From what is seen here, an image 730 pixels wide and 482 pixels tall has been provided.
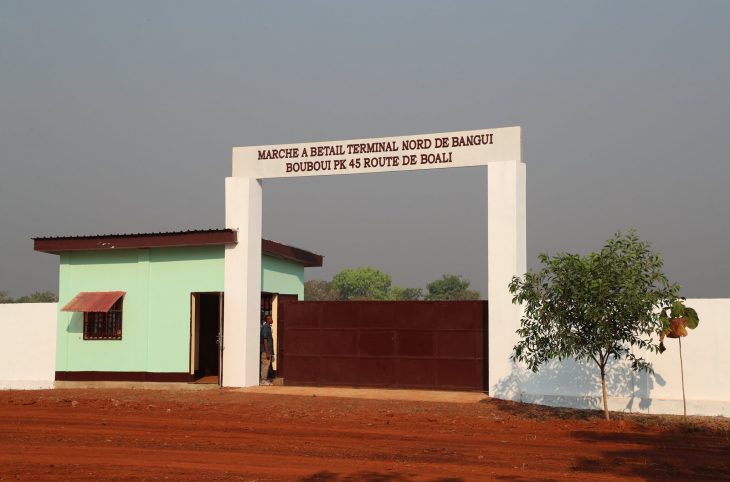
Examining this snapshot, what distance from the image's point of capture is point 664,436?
46.4 ft

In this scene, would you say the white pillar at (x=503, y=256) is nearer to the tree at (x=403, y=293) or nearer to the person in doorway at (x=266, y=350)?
the person in doorway at (x=266, y=350)

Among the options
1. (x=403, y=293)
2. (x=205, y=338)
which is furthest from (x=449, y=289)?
(x=205, y=338)

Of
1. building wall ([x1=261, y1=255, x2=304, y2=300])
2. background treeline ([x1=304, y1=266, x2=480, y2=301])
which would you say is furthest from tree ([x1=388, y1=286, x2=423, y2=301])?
building wall ([x1=261, y1=255, x2=304, y2=300])

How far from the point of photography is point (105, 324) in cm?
2283

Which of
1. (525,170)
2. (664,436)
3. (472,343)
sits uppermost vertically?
(525,170)

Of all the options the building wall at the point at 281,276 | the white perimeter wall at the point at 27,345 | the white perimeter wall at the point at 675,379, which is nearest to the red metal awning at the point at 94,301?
the white perimeter wall at the point at 27,345

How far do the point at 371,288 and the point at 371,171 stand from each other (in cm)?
7245

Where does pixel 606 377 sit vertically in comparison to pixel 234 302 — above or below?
below

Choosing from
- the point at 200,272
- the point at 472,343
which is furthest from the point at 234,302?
the point at 472,343

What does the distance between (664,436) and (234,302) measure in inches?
444

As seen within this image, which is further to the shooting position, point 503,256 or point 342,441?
point 503,256

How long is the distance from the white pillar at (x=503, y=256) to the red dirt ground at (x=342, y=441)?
42.3 inches

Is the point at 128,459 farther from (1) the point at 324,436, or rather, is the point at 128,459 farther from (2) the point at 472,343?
(2) the point at 472,343

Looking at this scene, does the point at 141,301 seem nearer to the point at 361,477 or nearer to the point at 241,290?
the point at 241,290
